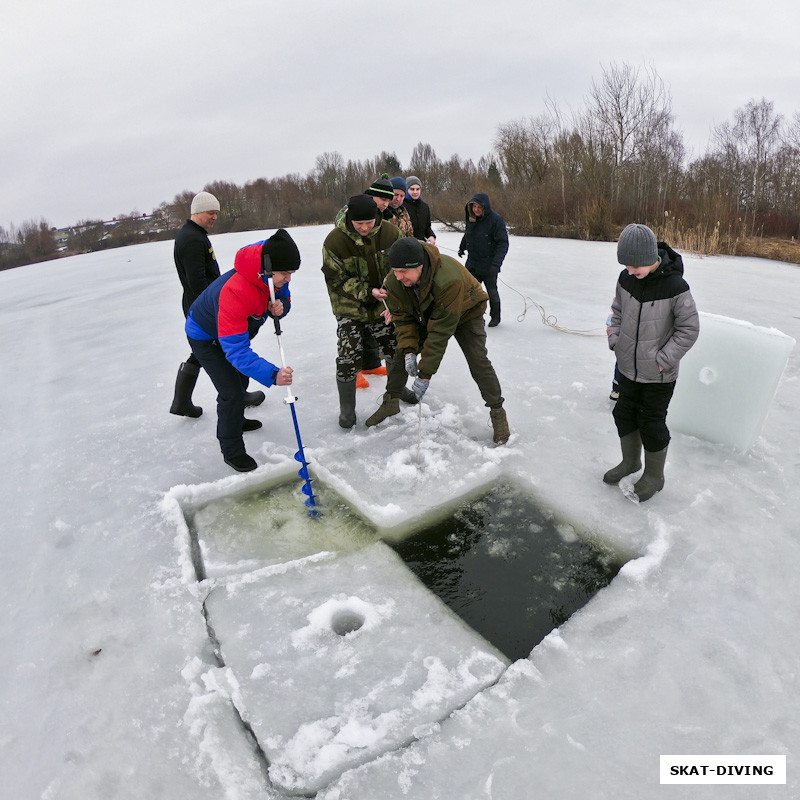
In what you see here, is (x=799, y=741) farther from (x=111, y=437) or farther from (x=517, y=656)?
(x=111, y=437)

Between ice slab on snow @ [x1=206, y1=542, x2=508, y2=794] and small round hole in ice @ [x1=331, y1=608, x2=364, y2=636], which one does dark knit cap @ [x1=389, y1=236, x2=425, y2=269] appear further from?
small round hole in ice @ [x1=331, y1=608, x2=364, y2=636]

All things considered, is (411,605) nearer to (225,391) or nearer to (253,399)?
(225,391)

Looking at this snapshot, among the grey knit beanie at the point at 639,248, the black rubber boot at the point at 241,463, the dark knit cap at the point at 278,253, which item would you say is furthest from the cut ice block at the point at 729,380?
the black rubber boot at the point at 241,463

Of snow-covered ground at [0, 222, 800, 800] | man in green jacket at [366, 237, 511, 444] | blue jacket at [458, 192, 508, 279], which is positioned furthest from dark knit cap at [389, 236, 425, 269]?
blue jacket at [458, 192, 508, 279]

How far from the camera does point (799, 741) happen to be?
1.68 m

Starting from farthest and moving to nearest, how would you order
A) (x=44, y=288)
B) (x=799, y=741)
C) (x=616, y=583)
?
(x=44, y=288) → (x=616, y=583) → (x=799, y=741)

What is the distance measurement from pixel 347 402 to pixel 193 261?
1533mm

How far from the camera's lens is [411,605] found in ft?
7.45

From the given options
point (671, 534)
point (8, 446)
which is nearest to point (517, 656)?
point (671, 534)

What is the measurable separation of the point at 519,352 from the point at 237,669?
158 inches

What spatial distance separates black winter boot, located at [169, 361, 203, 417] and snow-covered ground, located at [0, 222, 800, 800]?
121 mm

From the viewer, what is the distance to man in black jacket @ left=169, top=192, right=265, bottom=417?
3.77m

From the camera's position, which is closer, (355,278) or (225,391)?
(225,391)

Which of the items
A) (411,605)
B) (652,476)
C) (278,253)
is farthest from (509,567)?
(278,253)
